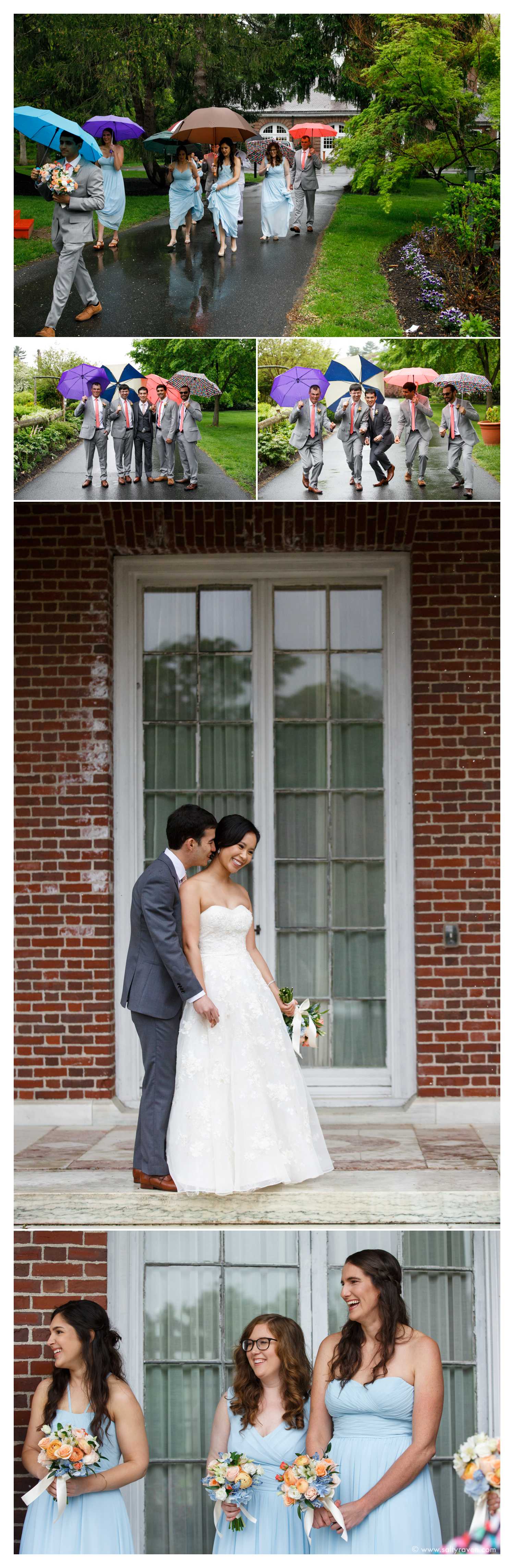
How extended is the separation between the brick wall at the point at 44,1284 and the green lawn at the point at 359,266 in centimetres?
432

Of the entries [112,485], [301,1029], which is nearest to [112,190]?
[112,485]

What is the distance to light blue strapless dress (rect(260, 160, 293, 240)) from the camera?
18.2 feet

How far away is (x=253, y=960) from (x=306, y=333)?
273cm

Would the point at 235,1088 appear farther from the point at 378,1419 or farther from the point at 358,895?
the point at 358,895

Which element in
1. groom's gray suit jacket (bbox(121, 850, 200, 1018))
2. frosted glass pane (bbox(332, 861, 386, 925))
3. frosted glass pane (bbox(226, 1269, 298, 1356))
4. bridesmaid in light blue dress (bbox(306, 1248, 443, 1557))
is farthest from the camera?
frosted glass pane (bbox(332, 861, 386, 925))

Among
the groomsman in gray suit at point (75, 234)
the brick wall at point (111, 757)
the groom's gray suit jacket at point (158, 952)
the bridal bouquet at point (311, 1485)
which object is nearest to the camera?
the bridal bouquet at point (311, 1485)

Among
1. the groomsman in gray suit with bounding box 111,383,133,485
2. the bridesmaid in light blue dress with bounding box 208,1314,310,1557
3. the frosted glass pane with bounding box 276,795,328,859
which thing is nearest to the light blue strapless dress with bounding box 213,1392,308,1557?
the bridesmaid in light blue dress with bounding box 208,1314,310,1557

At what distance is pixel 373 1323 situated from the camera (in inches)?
180

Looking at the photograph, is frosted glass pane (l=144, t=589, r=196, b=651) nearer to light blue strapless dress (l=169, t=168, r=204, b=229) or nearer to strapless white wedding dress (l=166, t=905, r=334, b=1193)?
light blue strapless dress (l=169, t=168, r=204, b=229)

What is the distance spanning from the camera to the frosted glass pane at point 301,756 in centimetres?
723

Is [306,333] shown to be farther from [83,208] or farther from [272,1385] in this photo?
[272,1385]

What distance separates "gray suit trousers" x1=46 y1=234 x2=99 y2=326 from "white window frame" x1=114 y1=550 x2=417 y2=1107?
183 cm

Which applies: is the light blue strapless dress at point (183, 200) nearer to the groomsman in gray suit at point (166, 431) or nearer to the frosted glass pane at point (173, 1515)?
the groomsman in gray suit at point (166, 431)

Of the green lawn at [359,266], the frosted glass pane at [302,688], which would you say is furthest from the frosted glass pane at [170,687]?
the green lawn at [359,266]
